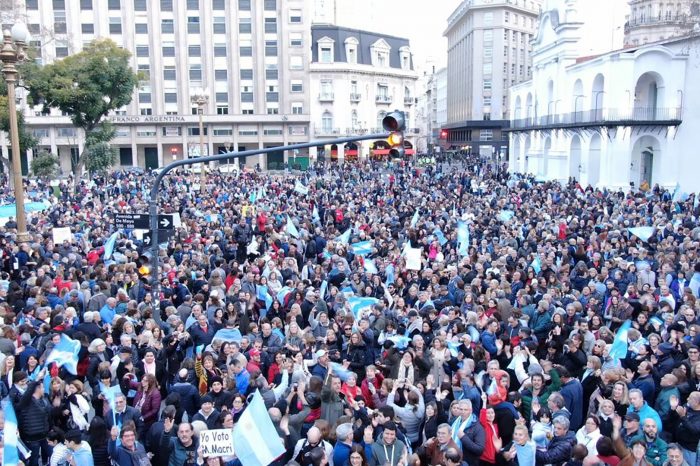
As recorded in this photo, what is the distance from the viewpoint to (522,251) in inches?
653

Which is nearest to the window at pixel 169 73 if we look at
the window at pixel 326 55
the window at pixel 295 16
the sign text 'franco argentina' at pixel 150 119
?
the sign text 'franco argentina' at pixel 150 119

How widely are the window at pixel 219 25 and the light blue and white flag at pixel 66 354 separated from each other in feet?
198

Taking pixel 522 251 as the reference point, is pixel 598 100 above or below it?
above

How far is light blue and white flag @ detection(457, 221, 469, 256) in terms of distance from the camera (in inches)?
664

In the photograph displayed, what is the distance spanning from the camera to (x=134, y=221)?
11.5 metres

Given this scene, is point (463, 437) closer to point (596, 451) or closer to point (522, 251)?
point (596, 451)

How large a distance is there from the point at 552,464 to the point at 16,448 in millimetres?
5412

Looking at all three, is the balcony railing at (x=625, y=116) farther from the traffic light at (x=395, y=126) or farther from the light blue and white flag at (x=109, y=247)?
the traffic light at (x=395, y=126)

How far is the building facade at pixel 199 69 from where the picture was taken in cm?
6397

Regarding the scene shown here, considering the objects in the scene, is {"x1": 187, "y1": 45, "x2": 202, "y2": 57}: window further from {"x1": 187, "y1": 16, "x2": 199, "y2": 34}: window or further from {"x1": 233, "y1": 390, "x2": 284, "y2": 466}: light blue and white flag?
{"x1": 233, "y1": 390, "x2": 284, "y2": 466}: light blue and white flag

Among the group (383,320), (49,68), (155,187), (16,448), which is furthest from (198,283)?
(49,68)

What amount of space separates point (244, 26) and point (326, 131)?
1281 cm

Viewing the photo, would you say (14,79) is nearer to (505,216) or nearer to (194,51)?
(505,216)

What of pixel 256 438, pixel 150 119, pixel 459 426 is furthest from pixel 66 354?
pixel 150 119
